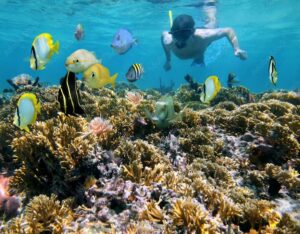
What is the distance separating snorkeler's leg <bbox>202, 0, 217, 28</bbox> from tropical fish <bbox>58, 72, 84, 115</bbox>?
29490 mm

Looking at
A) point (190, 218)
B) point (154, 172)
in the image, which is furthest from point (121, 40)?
point (190, 218)

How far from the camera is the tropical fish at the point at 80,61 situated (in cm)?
387

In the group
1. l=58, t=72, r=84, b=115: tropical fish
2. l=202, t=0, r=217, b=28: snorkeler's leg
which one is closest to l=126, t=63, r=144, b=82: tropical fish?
l=58, t=72, r=84, b=115: tropical fish

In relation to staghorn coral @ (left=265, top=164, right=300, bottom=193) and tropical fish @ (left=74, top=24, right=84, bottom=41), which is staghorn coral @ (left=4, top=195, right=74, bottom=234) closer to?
staghorn coral @ (left=265, top=164, right=300, bottom=193)

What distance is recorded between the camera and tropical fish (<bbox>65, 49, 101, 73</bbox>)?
3865mm

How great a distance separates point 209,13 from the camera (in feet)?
111

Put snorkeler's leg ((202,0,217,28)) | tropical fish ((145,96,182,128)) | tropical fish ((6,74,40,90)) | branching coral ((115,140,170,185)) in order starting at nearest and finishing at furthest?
branching coral ((115,140,170,185)), tropical fish ((145,96,182,128)), tropical fish ((6,74,40,90)), snorkeler's leg ((202,0,217,28))

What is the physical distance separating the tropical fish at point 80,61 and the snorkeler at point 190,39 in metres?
7.80

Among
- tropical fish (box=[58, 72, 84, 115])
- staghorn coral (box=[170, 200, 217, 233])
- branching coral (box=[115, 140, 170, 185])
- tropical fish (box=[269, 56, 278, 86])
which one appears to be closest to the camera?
tropical fish (box=[58, 72, 84, 115])

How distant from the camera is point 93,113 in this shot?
6125 millimetres

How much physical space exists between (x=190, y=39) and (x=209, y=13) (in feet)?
74.5

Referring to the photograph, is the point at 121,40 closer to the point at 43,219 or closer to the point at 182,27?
the point at 182,27

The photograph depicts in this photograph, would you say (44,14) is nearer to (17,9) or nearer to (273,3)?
(17,9)

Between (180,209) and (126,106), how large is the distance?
11.3 feet
